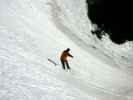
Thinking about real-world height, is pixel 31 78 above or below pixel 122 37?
below

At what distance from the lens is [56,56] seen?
918 inches

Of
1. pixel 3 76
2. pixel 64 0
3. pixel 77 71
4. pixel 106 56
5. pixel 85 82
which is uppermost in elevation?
pixel 64 0

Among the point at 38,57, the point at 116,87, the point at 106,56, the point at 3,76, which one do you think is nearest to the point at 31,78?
the point at 3,76

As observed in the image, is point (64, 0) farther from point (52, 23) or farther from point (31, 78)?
point (31, 78)

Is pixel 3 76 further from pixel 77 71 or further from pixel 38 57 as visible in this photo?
pixel 77 71

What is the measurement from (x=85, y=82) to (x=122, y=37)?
38.8 ft

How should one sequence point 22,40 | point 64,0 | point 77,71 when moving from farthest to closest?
1. point 64,0
2. point 22,40
3. point 77,71

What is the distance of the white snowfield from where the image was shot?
16891 millimetres

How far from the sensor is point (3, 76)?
16422 mm

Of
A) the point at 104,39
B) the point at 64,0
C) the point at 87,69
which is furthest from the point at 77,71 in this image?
the point at 64,0

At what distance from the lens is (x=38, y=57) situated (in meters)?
21.6

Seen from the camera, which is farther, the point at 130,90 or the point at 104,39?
the point at 104,39

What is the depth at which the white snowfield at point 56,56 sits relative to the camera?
16891 mm

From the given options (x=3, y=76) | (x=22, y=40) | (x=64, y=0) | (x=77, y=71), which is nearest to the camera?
(x=3, y=76)
